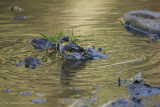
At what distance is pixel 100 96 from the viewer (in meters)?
5.98

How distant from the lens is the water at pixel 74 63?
244 inches

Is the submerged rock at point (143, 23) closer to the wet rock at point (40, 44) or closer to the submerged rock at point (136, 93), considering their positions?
the wet rock at point (40, 44)

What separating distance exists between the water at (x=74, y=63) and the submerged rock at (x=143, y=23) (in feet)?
1.42

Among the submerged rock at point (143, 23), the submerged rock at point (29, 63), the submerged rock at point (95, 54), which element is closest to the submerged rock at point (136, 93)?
the submerged rock at point (95, 54)

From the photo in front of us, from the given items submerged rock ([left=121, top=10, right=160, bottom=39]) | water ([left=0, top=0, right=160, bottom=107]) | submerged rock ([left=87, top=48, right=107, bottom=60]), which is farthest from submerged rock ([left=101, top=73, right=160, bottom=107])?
submerged rock ([left=121, top=10, right=160, bottom=39])

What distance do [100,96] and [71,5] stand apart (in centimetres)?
1147

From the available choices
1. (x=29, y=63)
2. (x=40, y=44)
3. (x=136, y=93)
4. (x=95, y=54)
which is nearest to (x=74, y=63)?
(x=95, y=54)

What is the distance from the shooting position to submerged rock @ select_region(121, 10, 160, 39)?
1156cm

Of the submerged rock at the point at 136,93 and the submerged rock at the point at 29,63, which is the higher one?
the submerged rock at the point at 136,93

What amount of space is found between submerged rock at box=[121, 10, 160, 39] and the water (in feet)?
1.42

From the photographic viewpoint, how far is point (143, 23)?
1217cm

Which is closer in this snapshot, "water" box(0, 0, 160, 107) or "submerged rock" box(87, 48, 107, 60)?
"water" box(0, 0, 160, 107)

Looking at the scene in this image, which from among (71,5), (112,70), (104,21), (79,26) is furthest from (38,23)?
(112,70)

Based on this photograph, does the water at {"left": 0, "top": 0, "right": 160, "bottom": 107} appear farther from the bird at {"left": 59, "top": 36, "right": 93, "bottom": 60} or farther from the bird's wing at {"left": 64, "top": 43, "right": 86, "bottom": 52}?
the bird's wing at {"left": 64, "top": 43, "right": 86, "bottom": 52}
